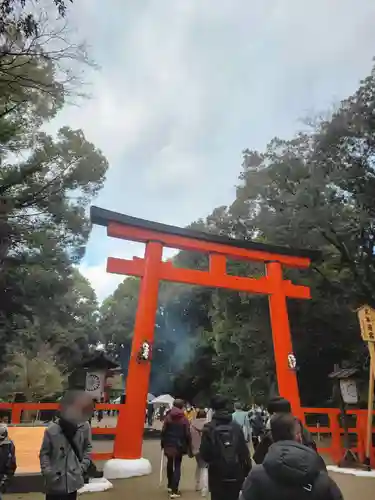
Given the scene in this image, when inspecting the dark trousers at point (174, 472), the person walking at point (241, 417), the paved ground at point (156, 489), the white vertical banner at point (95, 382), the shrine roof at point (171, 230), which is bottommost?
the paved ground at point (156, 489)

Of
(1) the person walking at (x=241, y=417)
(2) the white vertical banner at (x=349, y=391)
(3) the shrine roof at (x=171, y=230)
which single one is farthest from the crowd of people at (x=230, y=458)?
(2) the white vertical banner at (x=349, y=391)

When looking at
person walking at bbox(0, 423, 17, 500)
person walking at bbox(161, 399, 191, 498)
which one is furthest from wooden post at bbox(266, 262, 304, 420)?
person walking at bbox(0, 423, 17, 500)

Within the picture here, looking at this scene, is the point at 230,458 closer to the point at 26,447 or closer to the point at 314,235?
the point at 26,447

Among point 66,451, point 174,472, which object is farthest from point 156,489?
point 66,451

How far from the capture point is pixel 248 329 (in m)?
18.6

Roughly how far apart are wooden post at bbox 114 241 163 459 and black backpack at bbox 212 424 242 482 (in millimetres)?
5224

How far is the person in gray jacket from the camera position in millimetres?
3232

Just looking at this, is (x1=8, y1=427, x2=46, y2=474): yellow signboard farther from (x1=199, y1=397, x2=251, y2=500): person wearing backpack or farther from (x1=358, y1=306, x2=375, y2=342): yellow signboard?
(x1=358, y1=306, x2=375, y2=342): yellow signboard

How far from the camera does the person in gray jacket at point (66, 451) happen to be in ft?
10.6

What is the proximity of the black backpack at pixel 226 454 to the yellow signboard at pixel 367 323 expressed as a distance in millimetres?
7638

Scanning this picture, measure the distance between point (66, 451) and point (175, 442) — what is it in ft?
11.3

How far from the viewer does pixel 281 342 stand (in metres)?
11.1

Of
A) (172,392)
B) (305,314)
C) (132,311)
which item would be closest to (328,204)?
(305,314)

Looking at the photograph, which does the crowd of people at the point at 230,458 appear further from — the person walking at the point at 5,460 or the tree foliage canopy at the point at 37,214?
the tree foliage canopy at the point at 37,214
